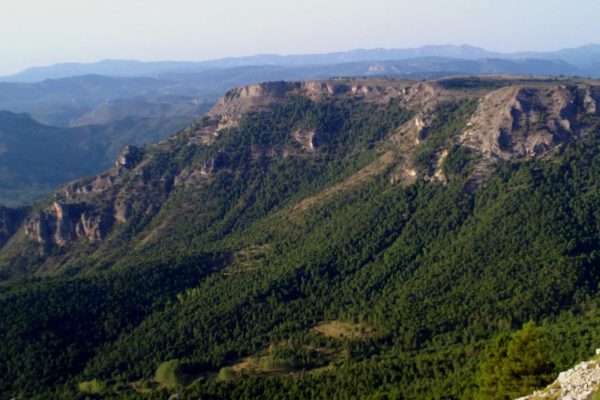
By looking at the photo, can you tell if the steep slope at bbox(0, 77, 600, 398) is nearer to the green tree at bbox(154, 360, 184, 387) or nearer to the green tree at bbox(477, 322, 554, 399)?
the green tree at bbox(154, 360, 184, 387)

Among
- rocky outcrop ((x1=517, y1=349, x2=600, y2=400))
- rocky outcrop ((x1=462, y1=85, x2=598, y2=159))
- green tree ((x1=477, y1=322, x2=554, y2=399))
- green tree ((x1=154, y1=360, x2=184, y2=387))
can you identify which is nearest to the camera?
rocky outcrop ((x1=517, y1=349, x2=600, y2=400))

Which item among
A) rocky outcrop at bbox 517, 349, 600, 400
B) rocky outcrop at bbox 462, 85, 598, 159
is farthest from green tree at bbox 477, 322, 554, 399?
rocky outcrop at bbox 462, 85, 598, 159

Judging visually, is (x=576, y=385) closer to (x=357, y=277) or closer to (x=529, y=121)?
(x=357, y=277)

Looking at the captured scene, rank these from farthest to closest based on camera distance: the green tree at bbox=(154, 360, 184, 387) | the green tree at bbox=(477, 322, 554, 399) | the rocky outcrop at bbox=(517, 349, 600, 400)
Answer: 1. the green tree at bbox=(154, 360, 184, 387)
2. the green tree at bbox=(477, 322, 554, 399)
3. the rocky outcrop at bbox=(517, 349, 600, 400)

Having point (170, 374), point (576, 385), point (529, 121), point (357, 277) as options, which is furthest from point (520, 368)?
point (529, 121)

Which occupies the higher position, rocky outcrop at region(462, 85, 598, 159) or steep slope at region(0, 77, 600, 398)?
rocky outcrop at region(462, 85, 598, 159)

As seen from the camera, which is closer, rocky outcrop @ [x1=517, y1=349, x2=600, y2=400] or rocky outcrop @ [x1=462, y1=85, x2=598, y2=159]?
rocky outcrop @ [x1=517, y1=349, x2=600, y2=400]

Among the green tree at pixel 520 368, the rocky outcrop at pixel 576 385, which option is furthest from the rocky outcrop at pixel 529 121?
the rocky outcrop at pixel 576 385
